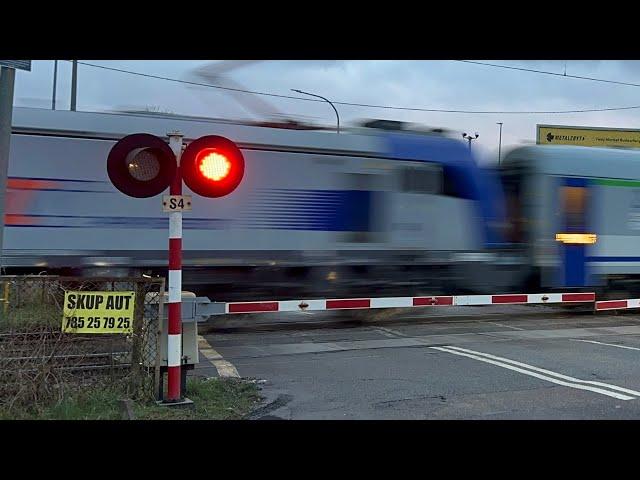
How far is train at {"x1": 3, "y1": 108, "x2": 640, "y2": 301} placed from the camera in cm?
1100

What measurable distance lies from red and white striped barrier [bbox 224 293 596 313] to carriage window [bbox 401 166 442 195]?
2502 millimetres

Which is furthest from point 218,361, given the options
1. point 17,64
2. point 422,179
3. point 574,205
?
point 574,205

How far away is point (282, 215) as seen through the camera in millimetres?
12531

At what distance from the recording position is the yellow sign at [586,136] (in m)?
38.4

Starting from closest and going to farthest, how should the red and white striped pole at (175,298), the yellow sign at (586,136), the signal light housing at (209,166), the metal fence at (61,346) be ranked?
1. the metal fence at (61,346)
2. the signal light housing at (209,166)
3. the red and white striped pole at (175,298)
4. the yellow sign at (586,136)

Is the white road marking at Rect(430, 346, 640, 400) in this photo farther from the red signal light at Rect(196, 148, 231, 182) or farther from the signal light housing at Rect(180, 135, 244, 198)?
the red signal light at Rect(196, 148, 231, 182)

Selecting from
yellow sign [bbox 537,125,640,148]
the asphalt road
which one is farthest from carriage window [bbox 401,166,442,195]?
yellow sign [bbox 537,125,640,148]

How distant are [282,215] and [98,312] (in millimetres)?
6487

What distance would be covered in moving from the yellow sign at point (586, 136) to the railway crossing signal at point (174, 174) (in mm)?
34692

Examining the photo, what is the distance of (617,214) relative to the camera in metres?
14.5

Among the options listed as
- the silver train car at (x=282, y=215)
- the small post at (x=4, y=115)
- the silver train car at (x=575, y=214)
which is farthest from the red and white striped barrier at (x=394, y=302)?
the small post at (x=4, y=115)

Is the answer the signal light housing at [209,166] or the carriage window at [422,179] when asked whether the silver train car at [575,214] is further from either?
the signal light housing at [209,166]

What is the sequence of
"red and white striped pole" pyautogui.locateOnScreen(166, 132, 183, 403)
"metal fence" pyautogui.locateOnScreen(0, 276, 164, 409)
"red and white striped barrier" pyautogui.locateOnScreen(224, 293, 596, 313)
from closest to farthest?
"metal fence" pyautogui.locateOnScreen(0, 276, 164, 409) → "red and white striped pole" pyautogui.locateOnScreen(166, 132, 183, 403) → "red and white striped barrier" pyautogui.locateOnScreen(224, 293, 596, 313)

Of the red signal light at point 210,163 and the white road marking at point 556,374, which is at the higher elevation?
the red signal light at point 210,163
